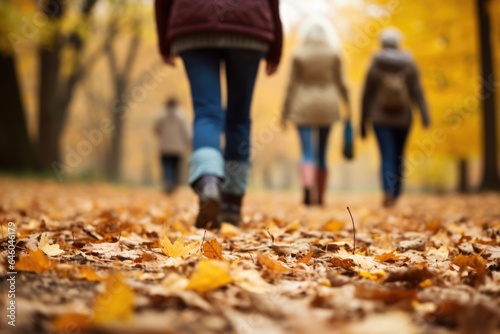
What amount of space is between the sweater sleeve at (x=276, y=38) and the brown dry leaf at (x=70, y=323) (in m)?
2.66

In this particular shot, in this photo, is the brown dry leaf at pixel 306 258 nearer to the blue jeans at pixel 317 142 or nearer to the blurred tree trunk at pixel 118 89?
the blue jeans at pixel 317 142

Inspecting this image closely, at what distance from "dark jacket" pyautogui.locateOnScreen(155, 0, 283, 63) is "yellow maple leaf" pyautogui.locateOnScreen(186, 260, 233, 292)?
194cm

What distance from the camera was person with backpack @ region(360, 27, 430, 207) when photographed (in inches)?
252

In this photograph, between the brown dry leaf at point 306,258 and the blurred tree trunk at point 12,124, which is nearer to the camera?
the brown dry leaf at point 306,258

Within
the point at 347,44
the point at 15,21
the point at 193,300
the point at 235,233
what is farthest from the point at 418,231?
the point at 347,44

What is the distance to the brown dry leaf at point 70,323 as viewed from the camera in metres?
1.18

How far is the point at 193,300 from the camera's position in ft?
4.62

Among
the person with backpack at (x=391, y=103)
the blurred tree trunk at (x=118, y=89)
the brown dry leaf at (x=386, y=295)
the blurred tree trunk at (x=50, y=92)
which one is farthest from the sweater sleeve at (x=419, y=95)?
the blurred tree trunk at (x=118, y=89)

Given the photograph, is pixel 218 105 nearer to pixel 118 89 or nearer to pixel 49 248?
pixel 49 248

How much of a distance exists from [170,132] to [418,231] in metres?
7.94

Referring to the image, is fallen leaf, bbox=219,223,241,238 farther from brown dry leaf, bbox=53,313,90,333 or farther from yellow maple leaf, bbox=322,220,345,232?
brown dry leaf, bbox=53,313,90,333

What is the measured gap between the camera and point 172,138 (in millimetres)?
10758

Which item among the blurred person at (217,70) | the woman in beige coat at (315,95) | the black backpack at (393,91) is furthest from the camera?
the woman in beige coat at (315,95)

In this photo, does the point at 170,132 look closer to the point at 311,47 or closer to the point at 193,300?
the point at 311,47
